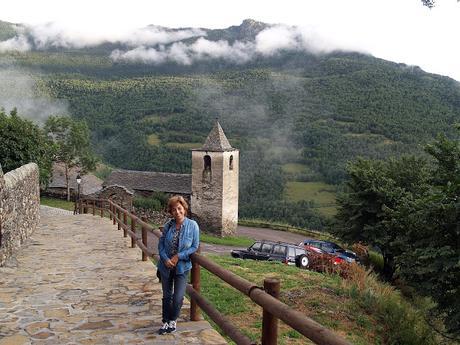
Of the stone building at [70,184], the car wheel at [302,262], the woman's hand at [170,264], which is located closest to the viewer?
the woman's hand at [170,264]

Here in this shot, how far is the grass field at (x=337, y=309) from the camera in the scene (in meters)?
7.73

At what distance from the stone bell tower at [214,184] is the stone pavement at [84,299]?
100 feet

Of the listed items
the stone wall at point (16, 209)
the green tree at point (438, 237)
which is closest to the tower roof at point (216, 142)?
the green tree at point (438, 237)

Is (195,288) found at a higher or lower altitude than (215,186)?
higher

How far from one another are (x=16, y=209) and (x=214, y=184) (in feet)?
104

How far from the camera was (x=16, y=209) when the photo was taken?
1095 cm

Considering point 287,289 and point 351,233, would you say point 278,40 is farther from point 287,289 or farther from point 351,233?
point 287,289

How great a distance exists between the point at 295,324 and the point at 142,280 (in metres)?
5.13

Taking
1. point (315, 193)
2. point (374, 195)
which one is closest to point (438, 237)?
point (374, 195)

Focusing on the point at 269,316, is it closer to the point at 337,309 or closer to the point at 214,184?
the point at 337,309

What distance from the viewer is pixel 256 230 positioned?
47094 mm

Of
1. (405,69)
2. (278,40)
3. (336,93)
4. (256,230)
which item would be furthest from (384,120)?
(278,40)

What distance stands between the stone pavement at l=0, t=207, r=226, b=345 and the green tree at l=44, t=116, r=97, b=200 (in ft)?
103

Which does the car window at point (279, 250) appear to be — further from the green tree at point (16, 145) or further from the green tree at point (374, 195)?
the green tree at point (16, 145)
